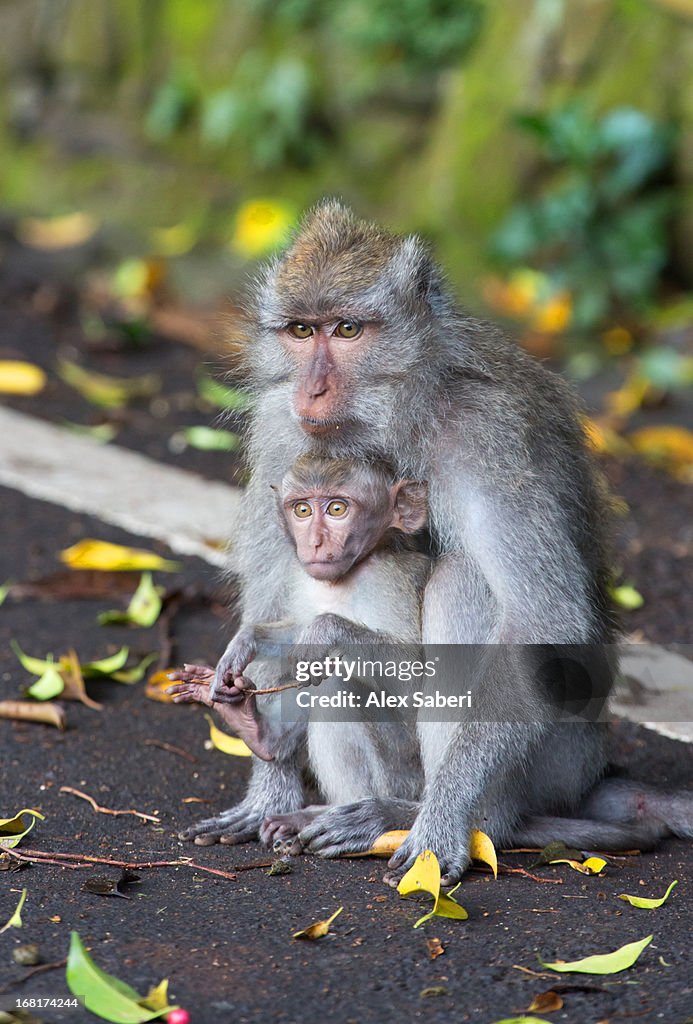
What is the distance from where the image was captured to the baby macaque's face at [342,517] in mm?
4066

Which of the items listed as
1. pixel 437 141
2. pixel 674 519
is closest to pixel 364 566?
pixel 674 519

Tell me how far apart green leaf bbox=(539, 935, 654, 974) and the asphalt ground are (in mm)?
25

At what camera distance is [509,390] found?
416 cm

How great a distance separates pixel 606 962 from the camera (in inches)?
129

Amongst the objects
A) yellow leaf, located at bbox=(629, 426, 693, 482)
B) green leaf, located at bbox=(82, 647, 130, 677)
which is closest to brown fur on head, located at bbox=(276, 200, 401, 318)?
green leaf, located at bbox=(82, 647, 130, 677)

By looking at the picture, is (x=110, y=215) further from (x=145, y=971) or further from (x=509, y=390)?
(x=145, y=971)

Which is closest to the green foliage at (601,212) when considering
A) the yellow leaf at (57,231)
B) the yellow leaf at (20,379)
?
the yellow leaf at (20,379)

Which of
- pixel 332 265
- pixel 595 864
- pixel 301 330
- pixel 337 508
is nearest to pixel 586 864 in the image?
pixel 595 864

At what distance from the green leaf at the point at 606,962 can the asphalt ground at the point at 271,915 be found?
0.02m

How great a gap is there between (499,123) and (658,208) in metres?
1.27

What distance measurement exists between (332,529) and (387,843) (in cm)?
87

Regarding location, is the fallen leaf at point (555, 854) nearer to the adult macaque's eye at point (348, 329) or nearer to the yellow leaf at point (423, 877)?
the yellow leaf at point (423, 877)

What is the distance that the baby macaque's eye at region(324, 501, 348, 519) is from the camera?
4.08 m

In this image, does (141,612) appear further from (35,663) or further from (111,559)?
(35,663)
